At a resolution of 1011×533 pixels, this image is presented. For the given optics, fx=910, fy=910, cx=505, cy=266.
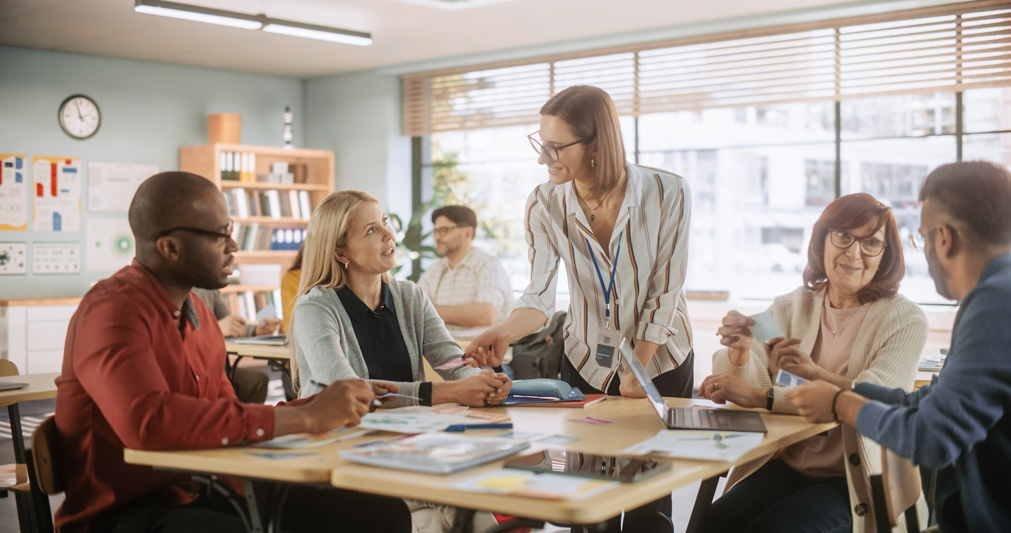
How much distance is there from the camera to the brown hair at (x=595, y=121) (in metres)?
2.48

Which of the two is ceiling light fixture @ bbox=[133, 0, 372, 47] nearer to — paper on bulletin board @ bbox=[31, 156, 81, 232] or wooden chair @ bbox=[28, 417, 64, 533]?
paper on bulletin board @ bbox=[31, 156, 81, 232]

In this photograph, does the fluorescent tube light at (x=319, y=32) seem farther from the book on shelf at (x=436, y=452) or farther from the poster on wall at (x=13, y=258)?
the book on shelf at (x=436, y=452)

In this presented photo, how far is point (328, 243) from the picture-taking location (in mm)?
2611

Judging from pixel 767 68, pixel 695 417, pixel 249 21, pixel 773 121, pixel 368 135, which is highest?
pixel 249 21

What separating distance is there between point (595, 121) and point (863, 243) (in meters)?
0.81

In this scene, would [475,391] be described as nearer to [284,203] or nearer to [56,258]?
[56,258]

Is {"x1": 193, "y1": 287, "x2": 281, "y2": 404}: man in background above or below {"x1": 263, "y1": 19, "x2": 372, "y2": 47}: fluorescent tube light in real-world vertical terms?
below

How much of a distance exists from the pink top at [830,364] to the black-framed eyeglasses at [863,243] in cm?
15

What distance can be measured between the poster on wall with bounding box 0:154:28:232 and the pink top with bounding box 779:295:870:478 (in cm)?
712

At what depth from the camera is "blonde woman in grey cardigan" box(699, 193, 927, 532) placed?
→ 211 cm

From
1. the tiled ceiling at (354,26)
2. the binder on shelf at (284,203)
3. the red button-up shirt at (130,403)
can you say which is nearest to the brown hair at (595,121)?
the red button-up shirt at (130,403)

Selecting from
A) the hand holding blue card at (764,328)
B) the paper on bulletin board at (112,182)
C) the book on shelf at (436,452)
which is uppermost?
the paper on bulletin board at (112,182)

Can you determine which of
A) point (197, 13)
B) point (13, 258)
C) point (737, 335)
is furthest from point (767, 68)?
point (13, 258)

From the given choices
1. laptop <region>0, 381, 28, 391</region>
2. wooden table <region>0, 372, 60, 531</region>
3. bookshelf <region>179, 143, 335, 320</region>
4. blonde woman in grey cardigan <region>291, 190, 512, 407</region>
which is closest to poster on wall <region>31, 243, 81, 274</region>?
bookshelf <region>179, 143, 335, 320</region>
